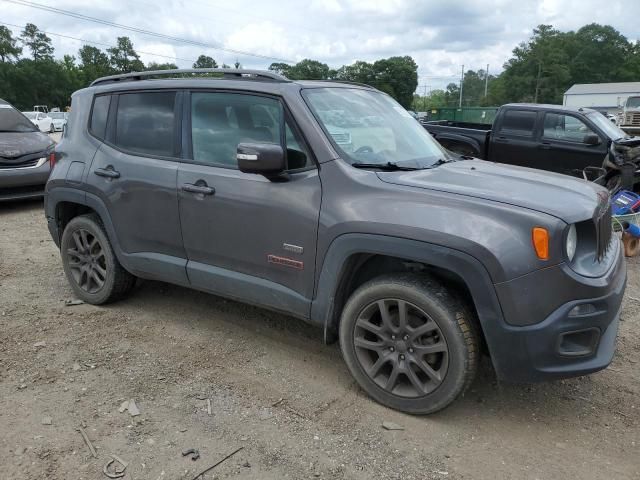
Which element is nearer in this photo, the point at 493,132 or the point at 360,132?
the point at 360,132

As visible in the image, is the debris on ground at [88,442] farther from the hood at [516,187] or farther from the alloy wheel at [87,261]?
the hood at [516,187]

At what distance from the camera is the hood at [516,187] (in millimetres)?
2666

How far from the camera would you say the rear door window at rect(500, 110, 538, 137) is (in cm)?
964

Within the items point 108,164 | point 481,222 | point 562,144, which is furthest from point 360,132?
point 562,144

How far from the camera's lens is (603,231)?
9.68 ft

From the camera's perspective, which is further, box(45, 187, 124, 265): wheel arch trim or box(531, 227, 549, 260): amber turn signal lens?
box(45, 187, 124, 265): wheel arch trim

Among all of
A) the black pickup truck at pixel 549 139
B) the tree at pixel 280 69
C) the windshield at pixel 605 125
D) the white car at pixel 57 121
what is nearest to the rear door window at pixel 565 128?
the black pickup truck at pixel 549 139

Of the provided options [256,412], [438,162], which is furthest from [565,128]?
[256,412]

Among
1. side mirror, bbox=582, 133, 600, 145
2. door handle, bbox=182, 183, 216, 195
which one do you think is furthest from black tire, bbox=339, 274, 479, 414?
side mirror, bbox=582, 133, 600, 145

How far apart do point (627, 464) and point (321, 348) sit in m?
1.95

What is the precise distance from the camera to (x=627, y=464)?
258cm

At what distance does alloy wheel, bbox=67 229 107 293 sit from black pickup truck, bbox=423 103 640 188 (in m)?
7.08

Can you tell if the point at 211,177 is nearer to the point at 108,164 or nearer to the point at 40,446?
the point at 108,164

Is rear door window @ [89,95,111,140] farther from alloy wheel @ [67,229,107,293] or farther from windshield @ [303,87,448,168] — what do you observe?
windshield @ [303,87,448,168]
